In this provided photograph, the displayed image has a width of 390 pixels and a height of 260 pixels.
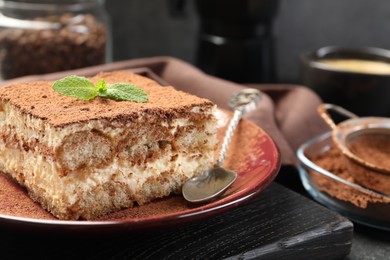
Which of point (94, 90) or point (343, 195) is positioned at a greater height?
point (94, 90)

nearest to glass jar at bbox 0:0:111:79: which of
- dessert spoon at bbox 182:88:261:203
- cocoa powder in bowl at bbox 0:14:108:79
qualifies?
cocoa powder in bowl at bbox 0:14:108:79

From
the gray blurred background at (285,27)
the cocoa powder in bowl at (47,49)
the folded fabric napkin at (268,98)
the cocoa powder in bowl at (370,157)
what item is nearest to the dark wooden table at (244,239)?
the cocoa powder in bowl at (370,157)

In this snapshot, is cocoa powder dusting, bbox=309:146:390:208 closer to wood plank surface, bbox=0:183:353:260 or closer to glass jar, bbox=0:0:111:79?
wood plank surface, bbox=0:183:353:260

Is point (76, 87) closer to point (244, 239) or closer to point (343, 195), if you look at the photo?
point (244, 239)

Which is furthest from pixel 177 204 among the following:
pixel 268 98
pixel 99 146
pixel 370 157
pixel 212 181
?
pixel 268 98

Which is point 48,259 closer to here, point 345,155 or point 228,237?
point 228,237

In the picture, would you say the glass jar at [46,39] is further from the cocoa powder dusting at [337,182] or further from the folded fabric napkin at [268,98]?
the cocoa powder dusting at [337,182]
